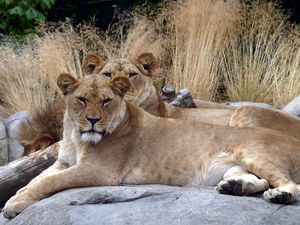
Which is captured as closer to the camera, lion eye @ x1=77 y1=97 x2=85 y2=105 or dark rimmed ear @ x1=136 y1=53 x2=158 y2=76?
lion eye @ x1=77 y1=97 x2=85 y2=105

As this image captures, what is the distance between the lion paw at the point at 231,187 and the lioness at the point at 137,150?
0.52 feet

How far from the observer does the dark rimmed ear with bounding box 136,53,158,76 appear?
8.53 metres

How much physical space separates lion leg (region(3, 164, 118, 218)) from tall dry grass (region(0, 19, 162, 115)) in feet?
15.7

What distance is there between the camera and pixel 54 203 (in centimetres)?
591

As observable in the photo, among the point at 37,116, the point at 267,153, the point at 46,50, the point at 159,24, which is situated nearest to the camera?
the point at 267,153

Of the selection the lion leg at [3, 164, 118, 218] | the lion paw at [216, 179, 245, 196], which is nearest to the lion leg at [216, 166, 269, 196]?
the lion paw at [216, 179, 245, 196]

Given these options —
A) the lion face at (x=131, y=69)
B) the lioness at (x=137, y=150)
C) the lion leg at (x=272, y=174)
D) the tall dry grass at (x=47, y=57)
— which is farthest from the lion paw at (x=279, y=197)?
the tall dry grass at (x=47, y=57)

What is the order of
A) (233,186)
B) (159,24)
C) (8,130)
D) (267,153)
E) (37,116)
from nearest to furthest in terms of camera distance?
(233,186)
(267,153)
(37,116)
(8,130)
(159,24)

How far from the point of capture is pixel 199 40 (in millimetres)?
11953

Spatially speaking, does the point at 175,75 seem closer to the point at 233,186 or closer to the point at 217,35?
the point at 217,35

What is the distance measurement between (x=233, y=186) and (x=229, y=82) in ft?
20.6

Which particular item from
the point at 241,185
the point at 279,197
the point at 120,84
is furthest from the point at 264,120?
the point at 279,197

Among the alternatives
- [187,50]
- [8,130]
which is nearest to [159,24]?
[187,50]

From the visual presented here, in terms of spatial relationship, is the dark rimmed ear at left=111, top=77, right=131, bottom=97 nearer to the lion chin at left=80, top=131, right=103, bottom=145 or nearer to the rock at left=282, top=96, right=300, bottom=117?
the lion chin at left=80, top=131, right=103, bottom=145
